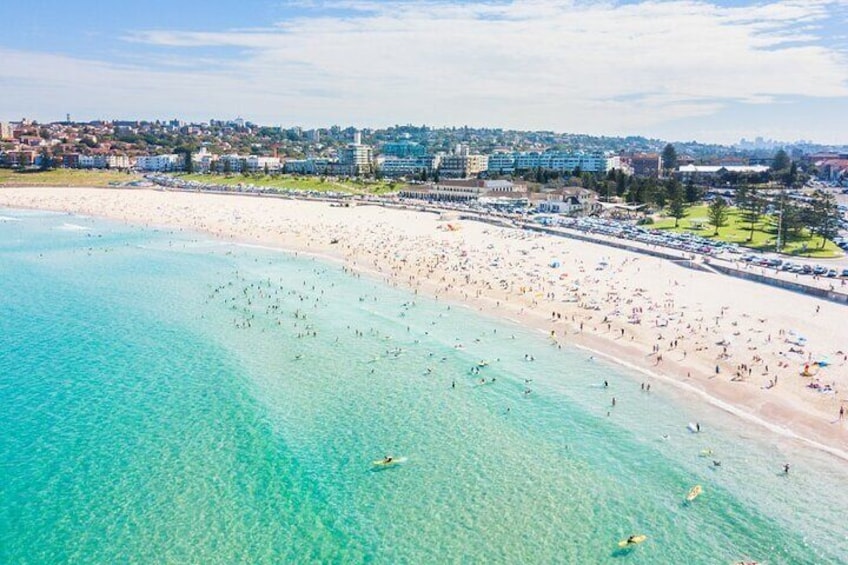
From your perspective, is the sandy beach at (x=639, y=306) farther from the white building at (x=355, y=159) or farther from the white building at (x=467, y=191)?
the white building at (x=355, y=159)

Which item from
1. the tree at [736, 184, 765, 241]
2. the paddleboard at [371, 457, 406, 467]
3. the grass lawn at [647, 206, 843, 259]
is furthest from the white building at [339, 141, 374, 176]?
the paddleboard at [371, 457, 406, 467]

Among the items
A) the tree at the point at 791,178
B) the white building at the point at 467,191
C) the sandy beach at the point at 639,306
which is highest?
the tree at the point at 791,178

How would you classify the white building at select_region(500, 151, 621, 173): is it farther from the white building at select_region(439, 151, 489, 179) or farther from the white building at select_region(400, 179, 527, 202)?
the white building at select_region(400, 179, 527, 202)

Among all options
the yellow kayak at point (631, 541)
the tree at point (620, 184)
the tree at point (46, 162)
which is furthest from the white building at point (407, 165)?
the yellow kayak at point (631, 541)

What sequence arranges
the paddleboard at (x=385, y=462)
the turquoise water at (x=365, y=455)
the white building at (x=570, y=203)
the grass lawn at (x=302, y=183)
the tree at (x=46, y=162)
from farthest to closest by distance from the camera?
the tree at (x=46, y=162)
the grass lawn at (x=302, y=183)
the white building at (x=570, y=203)
the paddleboard at (x=385, y=462)
the turquoise water at (x=365, y=455)

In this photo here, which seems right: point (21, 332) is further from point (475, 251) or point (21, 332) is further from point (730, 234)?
point (730, 234)

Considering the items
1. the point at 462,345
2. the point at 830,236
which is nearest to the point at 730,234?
the point at 830,236

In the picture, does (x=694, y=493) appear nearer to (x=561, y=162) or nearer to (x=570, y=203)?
(x=570, y=203)
